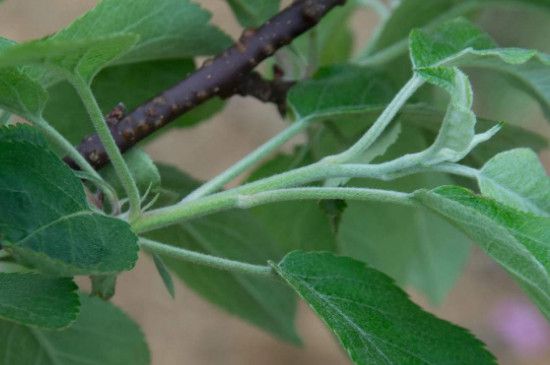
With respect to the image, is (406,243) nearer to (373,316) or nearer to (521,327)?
(373,316)

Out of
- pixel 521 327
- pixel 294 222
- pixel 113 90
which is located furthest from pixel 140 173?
pixel 521 327

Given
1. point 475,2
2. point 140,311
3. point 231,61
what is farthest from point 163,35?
point 140,311

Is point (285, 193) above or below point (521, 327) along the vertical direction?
above

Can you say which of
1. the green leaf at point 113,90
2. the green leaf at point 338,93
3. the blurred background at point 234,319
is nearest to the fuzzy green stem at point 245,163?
the green leaf at point 338,93

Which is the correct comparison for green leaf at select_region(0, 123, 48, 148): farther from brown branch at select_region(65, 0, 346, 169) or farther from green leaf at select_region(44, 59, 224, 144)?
green leaf at select_region(44, 59, 224, 144)

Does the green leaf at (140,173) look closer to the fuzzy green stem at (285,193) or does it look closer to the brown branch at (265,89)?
the fuzzy green stem at (285,193)

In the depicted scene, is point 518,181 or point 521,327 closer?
point 518,181

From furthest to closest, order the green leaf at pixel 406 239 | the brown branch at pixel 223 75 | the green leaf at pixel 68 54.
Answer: the green leaf at pixel 406 239, the brown branch at pixel 223 75, the green leaf at pixel 68 54
